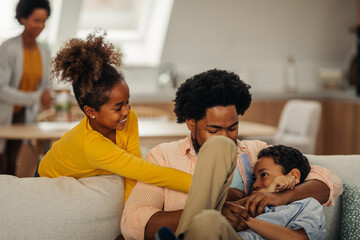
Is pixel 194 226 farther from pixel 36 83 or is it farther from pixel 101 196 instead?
pixel 36 83

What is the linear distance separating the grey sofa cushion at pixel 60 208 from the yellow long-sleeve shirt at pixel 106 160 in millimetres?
62

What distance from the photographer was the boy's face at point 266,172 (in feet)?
5.77

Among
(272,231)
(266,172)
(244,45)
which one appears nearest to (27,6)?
(266,172)

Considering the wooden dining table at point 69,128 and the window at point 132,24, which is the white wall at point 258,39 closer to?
the window at point 132,24

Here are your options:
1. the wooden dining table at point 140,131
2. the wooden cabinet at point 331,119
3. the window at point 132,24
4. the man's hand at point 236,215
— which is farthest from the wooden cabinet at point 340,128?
the man's hand at point 236,215

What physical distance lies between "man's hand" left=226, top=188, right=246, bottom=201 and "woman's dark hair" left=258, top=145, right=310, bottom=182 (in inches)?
7.2

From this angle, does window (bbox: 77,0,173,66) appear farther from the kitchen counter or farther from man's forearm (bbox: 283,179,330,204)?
man's forearm (bbox: 283,179,330,204)

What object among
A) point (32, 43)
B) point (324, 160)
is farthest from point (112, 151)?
point (32, 43)

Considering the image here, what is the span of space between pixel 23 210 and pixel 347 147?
4082 millimetres

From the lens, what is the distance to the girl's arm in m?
1.53

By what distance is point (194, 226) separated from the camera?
4.07 feet

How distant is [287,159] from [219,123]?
31 cm

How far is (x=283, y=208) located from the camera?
1635 mm

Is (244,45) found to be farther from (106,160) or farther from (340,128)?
(106,160)
